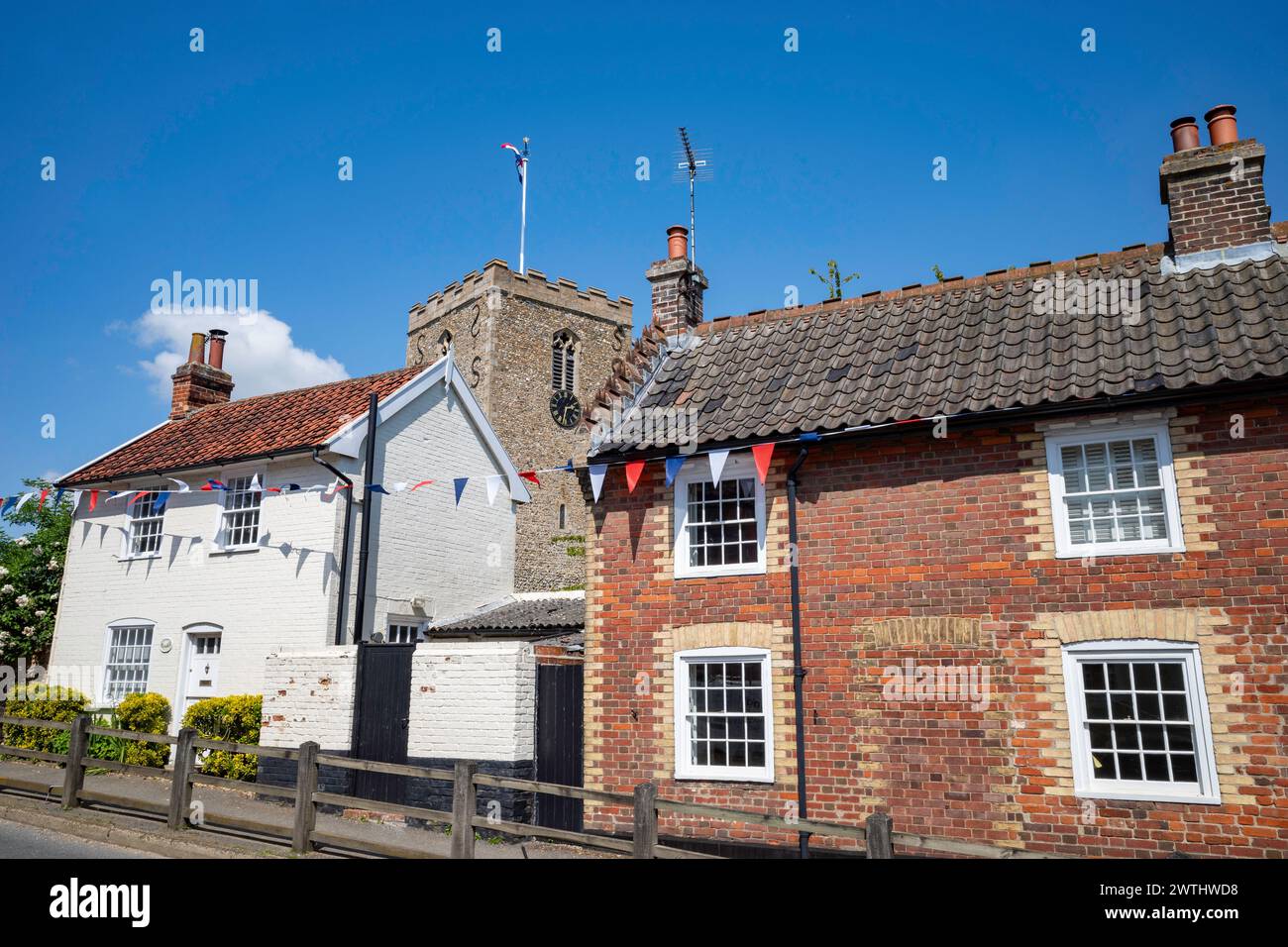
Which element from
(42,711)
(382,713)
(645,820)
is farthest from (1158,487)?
(42,711)

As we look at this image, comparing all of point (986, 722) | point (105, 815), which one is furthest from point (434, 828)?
point (986, 722)

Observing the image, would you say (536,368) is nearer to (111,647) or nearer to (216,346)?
(216,346)

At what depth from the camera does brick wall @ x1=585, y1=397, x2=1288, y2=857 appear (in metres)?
9.27

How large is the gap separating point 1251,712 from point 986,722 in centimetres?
258

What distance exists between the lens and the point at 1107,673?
9820 millimetres

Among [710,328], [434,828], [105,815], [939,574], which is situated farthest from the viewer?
[710,328]

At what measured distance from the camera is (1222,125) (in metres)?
12.0

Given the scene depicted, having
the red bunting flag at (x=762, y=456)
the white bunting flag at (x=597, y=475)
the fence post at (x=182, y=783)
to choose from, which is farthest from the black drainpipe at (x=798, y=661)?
the fence post at (x=182, y=783)

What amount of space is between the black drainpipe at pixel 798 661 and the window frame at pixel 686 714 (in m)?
0.36

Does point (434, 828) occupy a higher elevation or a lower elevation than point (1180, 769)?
lower

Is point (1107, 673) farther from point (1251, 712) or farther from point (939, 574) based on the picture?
point (939, 574)

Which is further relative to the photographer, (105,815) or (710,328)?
(710,328)

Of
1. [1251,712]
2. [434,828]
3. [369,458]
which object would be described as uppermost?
[369,458]
